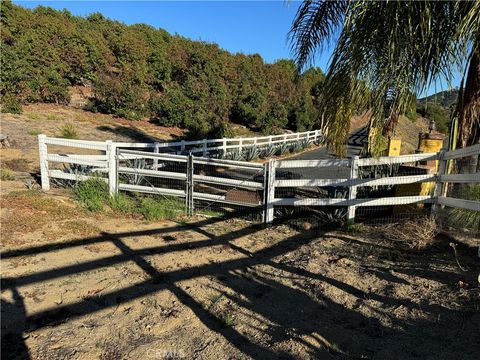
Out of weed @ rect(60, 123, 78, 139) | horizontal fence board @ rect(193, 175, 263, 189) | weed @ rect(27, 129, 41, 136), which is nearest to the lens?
horizontal fence board @ rect(193, 175, 263, 189)

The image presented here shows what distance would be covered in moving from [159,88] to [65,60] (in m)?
6.61

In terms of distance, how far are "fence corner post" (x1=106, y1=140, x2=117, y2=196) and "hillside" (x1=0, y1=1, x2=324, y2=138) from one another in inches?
473

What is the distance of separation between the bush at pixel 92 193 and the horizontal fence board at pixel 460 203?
226 inches

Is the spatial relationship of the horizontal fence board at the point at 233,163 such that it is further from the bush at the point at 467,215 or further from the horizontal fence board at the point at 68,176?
the bush at the point at 467,215

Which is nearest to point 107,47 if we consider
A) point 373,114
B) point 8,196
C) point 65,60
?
point 65,60

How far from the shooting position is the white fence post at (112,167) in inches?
302

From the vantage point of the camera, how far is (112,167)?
7758mm

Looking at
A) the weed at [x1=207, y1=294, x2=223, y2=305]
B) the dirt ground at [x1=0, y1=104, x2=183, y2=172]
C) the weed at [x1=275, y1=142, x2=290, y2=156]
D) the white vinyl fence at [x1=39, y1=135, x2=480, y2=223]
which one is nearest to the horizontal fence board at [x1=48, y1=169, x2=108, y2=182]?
the white vinyl fence at [x1=39, y1=135, x2=480, y2=223]

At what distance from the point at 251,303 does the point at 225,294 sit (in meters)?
0.32

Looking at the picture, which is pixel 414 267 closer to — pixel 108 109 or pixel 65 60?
pixel 108 109

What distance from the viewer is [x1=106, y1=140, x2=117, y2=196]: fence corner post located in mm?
7680

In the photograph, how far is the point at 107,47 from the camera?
25688mm

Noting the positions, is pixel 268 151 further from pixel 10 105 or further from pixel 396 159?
pixel 396 159

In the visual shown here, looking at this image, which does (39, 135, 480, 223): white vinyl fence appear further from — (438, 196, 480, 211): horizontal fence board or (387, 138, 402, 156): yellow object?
(387, 138, 402, 156): yellow object
